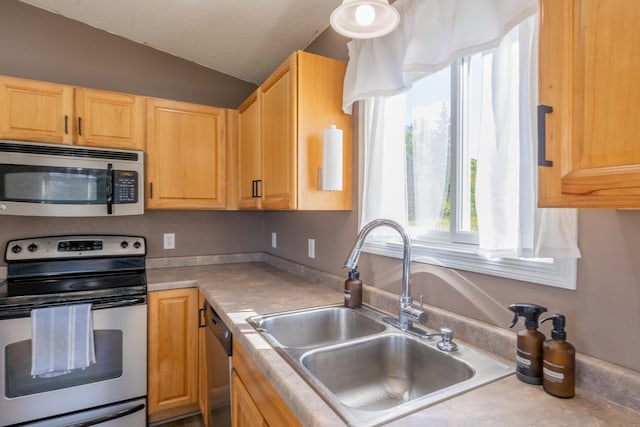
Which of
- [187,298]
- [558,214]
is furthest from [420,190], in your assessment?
[187,298]

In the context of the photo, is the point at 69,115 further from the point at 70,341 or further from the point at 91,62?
the point at 70,341

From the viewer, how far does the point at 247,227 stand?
2.84 metres

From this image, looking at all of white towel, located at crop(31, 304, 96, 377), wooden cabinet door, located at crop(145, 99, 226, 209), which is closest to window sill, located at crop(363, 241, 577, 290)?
wooden cabinet door, located at crop(145, 99, 226, 209)

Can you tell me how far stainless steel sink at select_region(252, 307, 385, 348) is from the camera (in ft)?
4.25

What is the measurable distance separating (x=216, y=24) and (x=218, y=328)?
1.79m

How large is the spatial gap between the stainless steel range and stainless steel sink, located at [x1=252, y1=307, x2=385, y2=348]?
3.17 feet

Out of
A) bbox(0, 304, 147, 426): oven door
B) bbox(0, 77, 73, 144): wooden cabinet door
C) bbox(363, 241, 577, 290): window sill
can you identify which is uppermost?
bbox(0, 77, 73, 144): wooden cabinet door

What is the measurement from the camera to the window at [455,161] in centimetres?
93

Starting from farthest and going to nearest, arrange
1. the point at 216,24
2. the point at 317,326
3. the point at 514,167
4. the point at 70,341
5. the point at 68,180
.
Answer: the point at 216,24, the point at 68,180, the point at 70,341, the point at 317,326, the point at 514,167

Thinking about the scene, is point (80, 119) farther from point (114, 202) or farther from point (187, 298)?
point (187, 298)

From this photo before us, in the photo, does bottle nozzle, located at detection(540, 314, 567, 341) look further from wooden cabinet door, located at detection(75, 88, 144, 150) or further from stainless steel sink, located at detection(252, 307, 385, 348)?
wooden cabinet door, located at detection(75, 88, 144, 150)

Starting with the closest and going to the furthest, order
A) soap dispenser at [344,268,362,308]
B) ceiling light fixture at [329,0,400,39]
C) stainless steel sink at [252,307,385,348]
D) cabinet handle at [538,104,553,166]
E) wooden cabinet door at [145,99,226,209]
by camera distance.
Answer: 1. cabinet handle at [538,104,553,166]
2. ceiling light fixture at [329,0,400,39]
3. stainless steel sink at [252,307,385,348]
4. soap dispenser at [344,268,362,308]
5. wooden cabinet door at [145,99,226,209]

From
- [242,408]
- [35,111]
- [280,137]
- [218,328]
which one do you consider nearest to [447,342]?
[242,408]

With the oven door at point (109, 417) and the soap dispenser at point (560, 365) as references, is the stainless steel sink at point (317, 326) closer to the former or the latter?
the soap dispenser at point (560, 365)
